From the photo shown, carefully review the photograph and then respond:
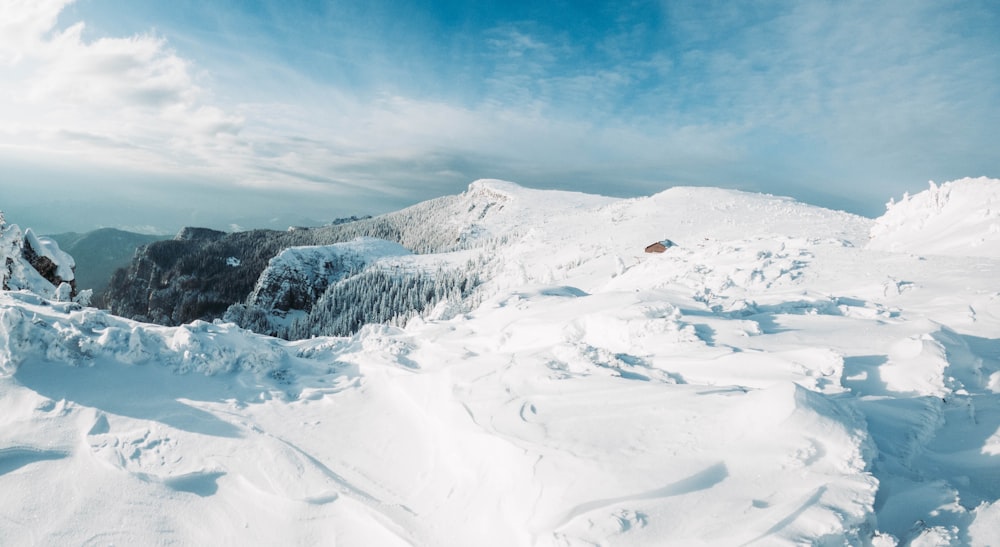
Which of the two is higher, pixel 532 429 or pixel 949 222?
pixel 949 222

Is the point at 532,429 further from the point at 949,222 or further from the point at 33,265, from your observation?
the point at 33,265

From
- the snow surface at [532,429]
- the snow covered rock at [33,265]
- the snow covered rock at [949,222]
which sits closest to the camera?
the snow surface at [532,429]

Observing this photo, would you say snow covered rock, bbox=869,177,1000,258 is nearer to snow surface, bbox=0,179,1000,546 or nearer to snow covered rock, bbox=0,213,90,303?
snow surface, bbox=0,179,1000,546

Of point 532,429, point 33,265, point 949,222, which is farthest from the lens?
point 33,265

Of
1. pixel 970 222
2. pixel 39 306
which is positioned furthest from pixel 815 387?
pixel 970 222

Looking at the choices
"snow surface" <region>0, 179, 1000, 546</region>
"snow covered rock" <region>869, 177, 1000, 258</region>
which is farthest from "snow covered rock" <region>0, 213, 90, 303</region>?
"snow covered rock" <region>869, 177, 1000, 258</region>

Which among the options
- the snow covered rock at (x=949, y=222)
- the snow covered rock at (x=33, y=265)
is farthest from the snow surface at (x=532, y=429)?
the snow covered rock at (x=33, y=265)

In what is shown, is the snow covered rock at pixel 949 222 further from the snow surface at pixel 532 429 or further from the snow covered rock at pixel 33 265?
the snow covered rock at pixel 33 265

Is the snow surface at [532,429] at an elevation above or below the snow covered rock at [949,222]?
below

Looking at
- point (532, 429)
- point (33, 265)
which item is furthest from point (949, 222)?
point (33, 265)

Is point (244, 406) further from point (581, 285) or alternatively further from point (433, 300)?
point (433, 300)
